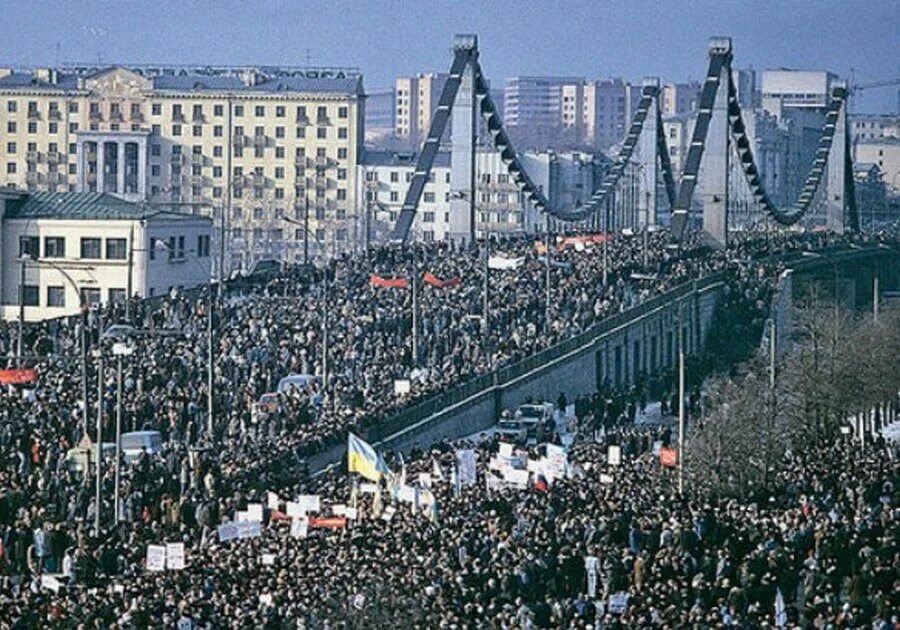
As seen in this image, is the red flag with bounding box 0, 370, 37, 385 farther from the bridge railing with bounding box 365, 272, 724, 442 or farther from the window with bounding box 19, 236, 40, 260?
the window with bounding box 19, 236, 40, 260

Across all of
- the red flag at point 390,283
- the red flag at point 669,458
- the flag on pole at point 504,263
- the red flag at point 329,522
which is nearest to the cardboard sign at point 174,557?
the red flag at point 329,522

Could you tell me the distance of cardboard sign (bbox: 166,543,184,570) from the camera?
39812 millimetres

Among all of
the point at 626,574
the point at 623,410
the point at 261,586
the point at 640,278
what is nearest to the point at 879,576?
the point at 626,574

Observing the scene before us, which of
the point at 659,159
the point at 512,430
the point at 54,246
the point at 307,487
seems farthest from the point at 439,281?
the point at 659,159

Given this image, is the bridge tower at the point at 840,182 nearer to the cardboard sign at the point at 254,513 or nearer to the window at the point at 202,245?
the window at the point at 202,245

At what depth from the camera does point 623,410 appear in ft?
237

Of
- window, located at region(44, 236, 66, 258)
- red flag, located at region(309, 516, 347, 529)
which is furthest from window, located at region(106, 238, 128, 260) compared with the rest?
red flag, located at region(309, 516, 347, 529)

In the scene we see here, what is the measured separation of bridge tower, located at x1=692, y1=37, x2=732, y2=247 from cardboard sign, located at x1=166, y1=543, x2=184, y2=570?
3411 inches

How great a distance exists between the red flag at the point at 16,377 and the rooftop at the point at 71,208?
32293 millimetres

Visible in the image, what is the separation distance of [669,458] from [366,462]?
29.3 ft

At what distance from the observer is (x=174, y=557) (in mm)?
39844

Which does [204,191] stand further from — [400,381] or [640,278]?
[400,381]

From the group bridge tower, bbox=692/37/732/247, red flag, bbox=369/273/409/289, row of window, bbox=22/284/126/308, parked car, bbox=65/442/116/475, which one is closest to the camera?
parked car, bbox=65/442/116/475

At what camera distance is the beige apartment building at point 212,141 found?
170375 mm
